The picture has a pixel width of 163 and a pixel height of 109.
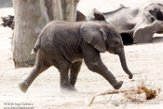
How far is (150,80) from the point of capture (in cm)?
859

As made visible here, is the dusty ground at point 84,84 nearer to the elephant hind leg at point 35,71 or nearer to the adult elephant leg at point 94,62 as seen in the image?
the elephant hind leg at point 35,71

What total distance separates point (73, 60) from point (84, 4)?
42.8ft

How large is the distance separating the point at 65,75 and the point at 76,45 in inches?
16.3

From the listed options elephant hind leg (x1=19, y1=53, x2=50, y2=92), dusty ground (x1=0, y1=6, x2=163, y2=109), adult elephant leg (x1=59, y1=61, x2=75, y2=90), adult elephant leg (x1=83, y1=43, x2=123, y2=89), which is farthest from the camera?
elephant hind leg (x1=19, y1=53, x2=50, y2=92)

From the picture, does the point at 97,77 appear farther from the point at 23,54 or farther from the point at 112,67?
the point at 23,54

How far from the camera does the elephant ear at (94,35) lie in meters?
8.01

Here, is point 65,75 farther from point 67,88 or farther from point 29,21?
point 29,21

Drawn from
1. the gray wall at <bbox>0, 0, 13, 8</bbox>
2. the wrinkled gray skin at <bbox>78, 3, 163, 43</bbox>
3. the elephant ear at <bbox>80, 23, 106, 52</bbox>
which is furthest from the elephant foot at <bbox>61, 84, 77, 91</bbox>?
the gray wall at <bbox>0, 0, 13, 8</bbox>

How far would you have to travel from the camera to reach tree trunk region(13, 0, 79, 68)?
11.3 m

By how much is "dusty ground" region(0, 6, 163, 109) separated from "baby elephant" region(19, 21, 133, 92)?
0.32 metres

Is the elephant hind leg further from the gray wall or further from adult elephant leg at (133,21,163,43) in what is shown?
the gray wall

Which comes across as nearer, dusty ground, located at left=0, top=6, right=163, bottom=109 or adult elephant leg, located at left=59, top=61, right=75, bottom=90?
dusty ground, located at left=0, top=6, right=163, bottom=109

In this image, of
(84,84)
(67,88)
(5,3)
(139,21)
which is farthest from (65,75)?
(5,3)

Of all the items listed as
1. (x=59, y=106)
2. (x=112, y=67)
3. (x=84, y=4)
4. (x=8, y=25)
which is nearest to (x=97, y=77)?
(x=112, y=67)
